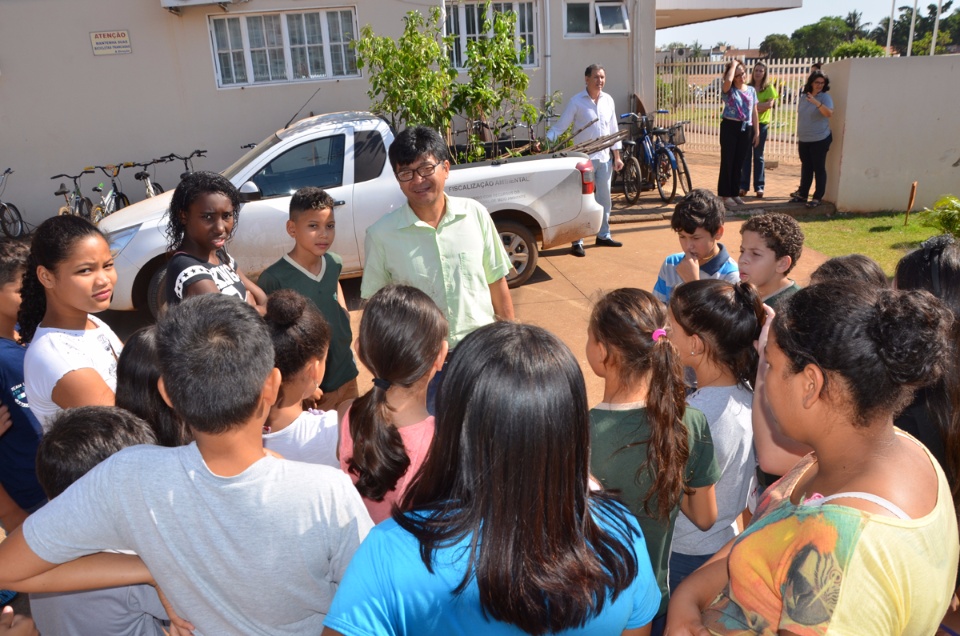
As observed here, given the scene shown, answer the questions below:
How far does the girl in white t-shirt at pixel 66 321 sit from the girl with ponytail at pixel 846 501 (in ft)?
6.81

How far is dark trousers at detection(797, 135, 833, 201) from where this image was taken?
9820 millimetres

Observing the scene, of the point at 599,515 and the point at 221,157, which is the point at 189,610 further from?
the point at 221,157

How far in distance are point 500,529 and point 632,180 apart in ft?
32.8

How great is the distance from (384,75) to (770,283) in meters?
5.62

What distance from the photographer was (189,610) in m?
1.63

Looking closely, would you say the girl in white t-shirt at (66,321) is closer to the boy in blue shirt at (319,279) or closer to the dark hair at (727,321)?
the boy in blue shirt at (319,279)

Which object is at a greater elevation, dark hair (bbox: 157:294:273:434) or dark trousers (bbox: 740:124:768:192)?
dark hair (bbox: 157:294:273:434)

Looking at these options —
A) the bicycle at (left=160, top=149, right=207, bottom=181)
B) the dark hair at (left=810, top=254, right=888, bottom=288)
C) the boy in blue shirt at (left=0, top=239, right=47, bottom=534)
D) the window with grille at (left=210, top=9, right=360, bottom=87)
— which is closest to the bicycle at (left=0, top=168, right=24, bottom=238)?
the bicycle at (left=160, top=149, right=207, bottom=181)

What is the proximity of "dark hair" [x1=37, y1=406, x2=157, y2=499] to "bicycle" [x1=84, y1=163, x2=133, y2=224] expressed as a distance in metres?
8.67

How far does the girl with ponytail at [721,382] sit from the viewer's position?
241 centimetres

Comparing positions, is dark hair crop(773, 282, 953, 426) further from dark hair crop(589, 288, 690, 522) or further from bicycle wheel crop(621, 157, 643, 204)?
bicycle wheel crop(621, 157, 643, 204)

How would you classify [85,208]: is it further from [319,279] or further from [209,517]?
[209,517]

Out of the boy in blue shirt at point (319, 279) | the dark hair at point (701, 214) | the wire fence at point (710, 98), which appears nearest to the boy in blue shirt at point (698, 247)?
the dark hair at point (701, 214)

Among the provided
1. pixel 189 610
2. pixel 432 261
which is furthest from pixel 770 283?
pixel 189 610
